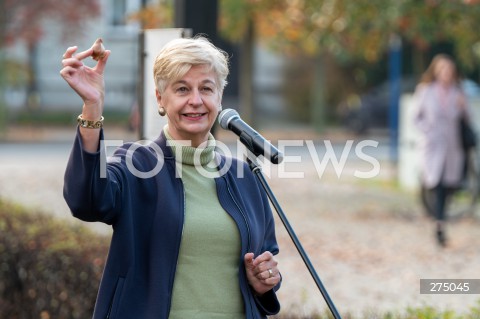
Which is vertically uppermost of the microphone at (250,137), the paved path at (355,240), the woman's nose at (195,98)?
the woman's nose at (195,98)

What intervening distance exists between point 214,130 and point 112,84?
30.4m

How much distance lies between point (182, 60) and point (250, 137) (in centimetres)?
30

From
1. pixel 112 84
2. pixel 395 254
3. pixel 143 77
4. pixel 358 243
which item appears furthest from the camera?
pixel 112 84

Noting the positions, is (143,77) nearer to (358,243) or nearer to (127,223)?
(127,223)

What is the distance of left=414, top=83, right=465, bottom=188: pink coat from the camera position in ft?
37.1

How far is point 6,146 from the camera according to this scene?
2638 centimetres

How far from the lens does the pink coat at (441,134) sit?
11297 millimetres

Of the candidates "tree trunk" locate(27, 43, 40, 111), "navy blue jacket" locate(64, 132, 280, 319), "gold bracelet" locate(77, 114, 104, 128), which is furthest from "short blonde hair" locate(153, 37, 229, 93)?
"tree trunk" locate(27, 43, 40, 111)

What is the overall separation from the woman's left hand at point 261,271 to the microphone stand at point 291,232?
0.15 meters

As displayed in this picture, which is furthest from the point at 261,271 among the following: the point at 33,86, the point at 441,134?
the point at 33,86

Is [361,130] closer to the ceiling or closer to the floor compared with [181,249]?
closer to the floor

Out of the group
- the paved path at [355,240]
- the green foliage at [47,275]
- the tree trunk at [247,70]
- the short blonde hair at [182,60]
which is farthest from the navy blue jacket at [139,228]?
the tree trunk at [247,70]

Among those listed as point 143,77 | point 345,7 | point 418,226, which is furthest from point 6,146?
point 143,77

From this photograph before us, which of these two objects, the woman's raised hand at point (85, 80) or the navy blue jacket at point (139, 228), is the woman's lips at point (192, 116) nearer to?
the navy blue jacket at point (139, 228)
